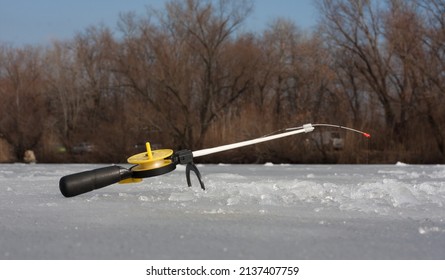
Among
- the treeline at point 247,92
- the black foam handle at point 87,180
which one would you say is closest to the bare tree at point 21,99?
the treeline at point 247,92

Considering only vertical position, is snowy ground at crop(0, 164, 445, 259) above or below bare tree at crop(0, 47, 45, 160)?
below

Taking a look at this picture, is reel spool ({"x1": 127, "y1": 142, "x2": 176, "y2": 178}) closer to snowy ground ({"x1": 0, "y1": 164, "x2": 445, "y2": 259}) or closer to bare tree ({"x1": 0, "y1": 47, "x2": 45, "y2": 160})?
snowy ground ({"x1": 0, "y1": 164, "x2": 445, "y2": 259})

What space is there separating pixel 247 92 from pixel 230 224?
18.6 m

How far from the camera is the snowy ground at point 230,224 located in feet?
6.57

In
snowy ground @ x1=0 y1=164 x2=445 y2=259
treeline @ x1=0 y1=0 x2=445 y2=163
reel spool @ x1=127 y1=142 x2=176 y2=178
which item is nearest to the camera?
snowy ground @ x1=0 y1=164 x2=445 y2=259

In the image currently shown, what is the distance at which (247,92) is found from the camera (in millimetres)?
20922

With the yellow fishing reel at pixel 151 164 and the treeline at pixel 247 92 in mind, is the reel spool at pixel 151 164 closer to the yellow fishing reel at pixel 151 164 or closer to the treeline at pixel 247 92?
the yellow fishing reel at pixel 151 164

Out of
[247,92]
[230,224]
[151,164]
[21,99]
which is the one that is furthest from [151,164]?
[21,99]

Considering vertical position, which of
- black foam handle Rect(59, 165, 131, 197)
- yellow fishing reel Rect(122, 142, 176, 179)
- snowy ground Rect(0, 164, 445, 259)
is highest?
yellow fishing reel Rect(122, 142, 176, 179)

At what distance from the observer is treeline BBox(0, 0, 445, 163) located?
1500 cm

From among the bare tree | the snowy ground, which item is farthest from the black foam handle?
the bare tree

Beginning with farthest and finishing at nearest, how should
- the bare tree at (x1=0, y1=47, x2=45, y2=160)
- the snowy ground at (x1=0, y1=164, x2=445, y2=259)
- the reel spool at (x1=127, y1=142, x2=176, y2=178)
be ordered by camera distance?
the bare tree at (x1=0, y1=47, x2=45, y2=160)
the reel spool at (x1=127, y1=142, x2=176, y2=178)
the snowy ground at (x1=0, y1=164, x2=445, y2=259)

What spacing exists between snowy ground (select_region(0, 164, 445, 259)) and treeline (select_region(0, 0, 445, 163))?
10965 millimetres
